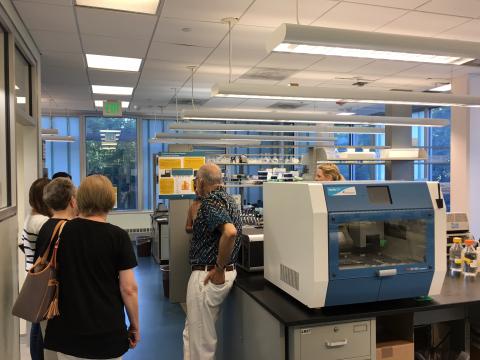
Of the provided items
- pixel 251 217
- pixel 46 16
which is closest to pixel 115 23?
pixel 46 16

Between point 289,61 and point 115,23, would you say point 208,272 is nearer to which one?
point 115,23

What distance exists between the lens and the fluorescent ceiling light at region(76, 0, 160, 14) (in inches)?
121

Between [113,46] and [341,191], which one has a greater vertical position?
[113,46]

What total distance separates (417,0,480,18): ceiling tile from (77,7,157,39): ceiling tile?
2.19 meters

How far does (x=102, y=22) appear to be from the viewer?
137 inches

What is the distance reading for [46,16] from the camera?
337 centimetres

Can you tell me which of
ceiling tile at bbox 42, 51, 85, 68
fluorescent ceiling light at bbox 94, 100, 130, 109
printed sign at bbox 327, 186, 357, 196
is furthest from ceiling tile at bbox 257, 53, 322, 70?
fluorescent ceiling light at bbox 94, 100, 130, 109

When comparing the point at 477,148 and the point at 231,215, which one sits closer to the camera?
the point at 231,215

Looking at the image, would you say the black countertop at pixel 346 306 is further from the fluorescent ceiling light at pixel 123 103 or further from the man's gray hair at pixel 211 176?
the fluorescent ceiling light at pixel 123 103

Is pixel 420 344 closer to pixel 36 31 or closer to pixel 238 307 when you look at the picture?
pixel 238 307

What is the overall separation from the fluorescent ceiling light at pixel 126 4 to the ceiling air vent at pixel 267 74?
2107 mm

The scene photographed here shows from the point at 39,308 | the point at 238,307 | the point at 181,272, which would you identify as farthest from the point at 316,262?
the point at 181,272

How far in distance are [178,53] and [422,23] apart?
2.41 meters

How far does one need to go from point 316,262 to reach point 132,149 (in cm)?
834
